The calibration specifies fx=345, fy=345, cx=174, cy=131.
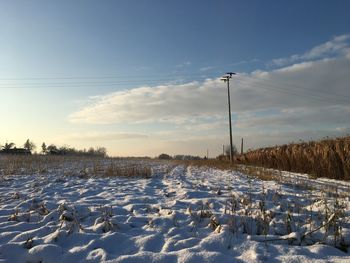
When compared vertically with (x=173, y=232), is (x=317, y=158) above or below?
above

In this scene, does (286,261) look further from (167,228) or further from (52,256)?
(52,256)

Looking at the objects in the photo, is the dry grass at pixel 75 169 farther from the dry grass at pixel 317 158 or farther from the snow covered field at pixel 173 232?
the dry grass at pixel 317 158

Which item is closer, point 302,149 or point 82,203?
point 82,203

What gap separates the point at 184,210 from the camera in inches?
253

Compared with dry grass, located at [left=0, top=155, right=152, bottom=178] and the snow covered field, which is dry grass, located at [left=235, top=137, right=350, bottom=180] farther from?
dry grass, located at [left=0, top=155, right=152, bottom=178]

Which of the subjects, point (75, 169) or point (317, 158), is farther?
point (75, 169)

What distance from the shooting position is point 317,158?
16.1m

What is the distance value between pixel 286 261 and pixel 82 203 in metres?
4.77

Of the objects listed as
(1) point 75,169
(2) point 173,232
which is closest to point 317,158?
(1) point 75,169

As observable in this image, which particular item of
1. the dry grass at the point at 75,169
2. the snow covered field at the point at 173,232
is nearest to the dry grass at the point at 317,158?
the snow covered field at the point at 173,232

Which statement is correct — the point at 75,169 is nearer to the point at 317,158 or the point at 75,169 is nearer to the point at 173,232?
the point at 317,158

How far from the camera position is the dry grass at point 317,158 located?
13964 millimetres

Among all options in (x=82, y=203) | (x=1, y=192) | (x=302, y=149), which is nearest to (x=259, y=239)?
(x=82, y=203)

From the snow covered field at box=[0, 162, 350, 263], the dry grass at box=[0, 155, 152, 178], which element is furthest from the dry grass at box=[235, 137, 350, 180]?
the dry grass at box=[0, 155, 152, 178]
